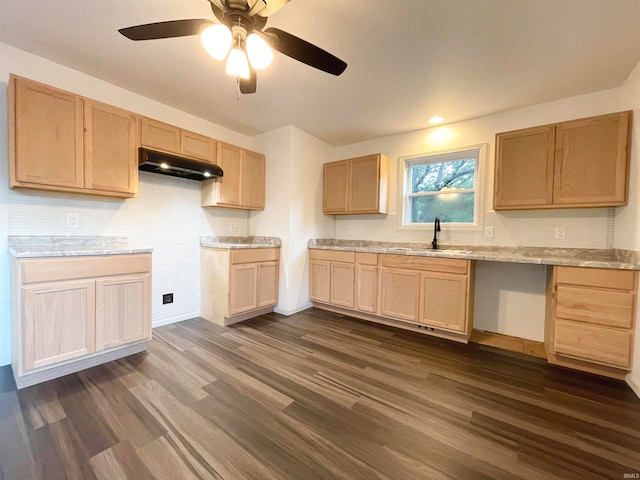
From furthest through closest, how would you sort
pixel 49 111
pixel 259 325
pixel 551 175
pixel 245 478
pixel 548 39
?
pixel 259 325 < pixel 551 175 < pixel 49 111 < pixel 548 39 < pixel 245 478

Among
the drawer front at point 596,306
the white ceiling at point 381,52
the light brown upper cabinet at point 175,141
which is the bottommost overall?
the drawer front at point 596,306

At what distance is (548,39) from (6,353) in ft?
15.0

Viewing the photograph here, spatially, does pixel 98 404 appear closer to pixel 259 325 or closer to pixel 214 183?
pixel 259 325

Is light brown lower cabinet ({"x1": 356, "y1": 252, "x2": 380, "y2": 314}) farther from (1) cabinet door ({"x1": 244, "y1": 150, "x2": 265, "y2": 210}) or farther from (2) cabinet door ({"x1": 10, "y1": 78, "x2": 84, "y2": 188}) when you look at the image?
(2) cabinet door ({"x1": 10, "y1": 78, "x2": 84, "y2": 188})

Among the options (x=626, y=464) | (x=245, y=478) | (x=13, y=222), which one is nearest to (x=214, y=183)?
(x=13, y=222)

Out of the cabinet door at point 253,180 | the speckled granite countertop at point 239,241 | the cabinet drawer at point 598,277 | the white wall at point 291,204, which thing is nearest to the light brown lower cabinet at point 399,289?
the white wall at point 291,204

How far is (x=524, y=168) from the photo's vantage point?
8.27 ft

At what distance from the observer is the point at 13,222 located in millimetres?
2033

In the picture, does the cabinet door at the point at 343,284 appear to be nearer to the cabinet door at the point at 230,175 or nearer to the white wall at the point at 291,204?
the white wall at the point at 291,204

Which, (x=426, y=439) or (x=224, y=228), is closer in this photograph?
(x=426, y=439)

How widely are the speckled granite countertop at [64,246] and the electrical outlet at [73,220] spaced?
114 mm

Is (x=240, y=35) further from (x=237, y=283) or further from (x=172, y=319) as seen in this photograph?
(x=172, y=319)

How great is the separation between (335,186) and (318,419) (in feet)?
9.52

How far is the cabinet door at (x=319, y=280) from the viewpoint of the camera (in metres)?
3.52
